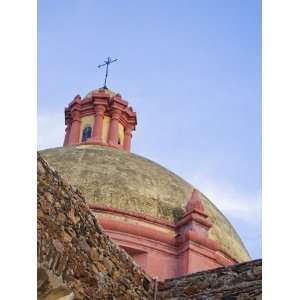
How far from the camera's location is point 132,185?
1534 centimetres

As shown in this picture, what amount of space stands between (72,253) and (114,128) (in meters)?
17.4

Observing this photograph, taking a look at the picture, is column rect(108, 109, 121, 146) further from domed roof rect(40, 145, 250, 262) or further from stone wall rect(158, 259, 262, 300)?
stone wall rect(158, 259, 262, 300)

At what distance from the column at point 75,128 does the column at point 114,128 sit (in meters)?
1.12

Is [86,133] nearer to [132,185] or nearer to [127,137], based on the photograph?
[127,137]

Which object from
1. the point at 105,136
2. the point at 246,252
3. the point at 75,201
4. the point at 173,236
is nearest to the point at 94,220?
the point at 75,201

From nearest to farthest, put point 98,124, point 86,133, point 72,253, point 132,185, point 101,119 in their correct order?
point 72,253, point 132,185, point 98,124, point 101,119, point 86,133

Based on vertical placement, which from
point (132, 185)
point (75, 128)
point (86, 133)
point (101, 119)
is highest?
point (101, 119)

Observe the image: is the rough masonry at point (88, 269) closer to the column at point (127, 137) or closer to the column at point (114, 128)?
the column at point (114, 128)

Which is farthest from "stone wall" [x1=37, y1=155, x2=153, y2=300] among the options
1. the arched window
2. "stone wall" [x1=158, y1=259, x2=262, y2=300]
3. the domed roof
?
the arched window

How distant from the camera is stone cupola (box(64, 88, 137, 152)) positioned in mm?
21594

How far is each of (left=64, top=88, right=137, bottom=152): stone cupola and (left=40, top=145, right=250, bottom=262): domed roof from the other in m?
3.90

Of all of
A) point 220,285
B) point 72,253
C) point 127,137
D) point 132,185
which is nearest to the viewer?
point 72,253

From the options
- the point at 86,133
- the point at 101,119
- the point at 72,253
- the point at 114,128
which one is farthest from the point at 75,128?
the point at 72,253
